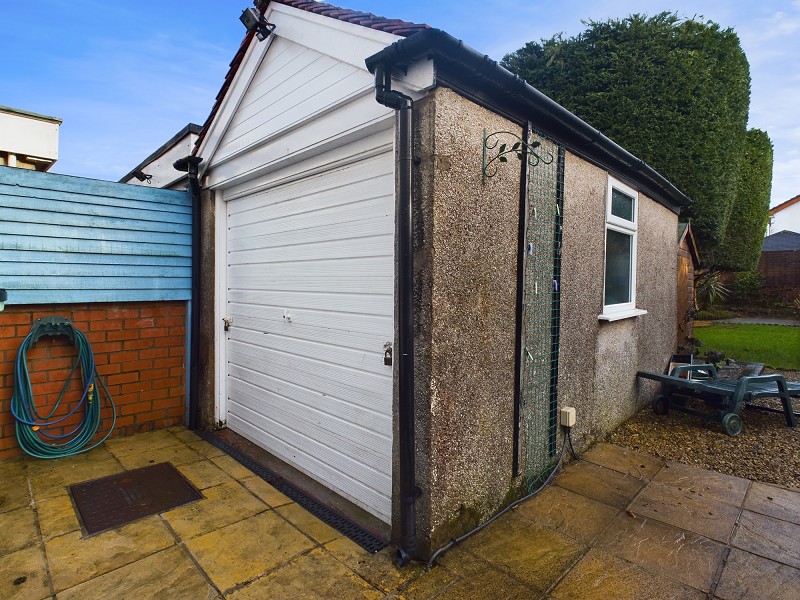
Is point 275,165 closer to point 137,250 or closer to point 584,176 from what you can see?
point 137,250

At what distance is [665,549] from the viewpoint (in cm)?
257

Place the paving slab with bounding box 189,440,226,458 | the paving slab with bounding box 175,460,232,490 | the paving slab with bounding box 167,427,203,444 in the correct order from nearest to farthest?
1. the paving slab with bounding box 175,460,232,490
2. the paving slab with bounding box 189,440,226,458
3. the paving slab with bounding box 167,427,203,444

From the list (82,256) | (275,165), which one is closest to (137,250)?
(82,256)

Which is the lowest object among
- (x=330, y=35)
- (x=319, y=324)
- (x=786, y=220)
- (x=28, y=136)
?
(x=319, y=324)

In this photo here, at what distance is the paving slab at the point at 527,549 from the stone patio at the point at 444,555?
1 cm

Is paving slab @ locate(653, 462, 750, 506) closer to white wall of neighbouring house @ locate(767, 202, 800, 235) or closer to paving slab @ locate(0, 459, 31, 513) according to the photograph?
paving slab @ locate(0, 459, 31, 513)

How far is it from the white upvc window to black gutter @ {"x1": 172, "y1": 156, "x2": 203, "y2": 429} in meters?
4.22

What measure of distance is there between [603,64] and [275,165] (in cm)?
756

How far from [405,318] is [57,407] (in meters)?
3.67

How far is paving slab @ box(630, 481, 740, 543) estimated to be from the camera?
2801 millimetres

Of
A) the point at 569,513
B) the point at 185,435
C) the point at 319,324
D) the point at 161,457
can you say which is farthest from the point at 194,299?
the point at 569,513

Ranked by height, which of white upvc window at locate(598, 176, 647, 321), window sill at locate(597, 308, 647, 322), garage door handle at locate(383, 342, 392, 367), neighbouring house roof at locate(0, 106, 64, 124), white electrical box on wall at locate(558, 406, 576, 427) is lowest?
white electrical box on wall at locate(558, 406, 576, 427)

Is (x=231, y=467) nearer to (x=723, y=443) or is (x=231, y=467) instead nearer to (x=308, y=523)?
(x=308, y=523)

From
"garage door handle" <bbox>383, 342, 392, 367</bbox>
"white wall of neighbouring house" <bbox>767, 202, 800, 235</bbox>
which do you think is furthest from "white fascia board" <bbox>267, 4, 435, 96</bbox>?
"white wall of neighbouring house" <bbox>767, 202, 800, 235</bbox>
